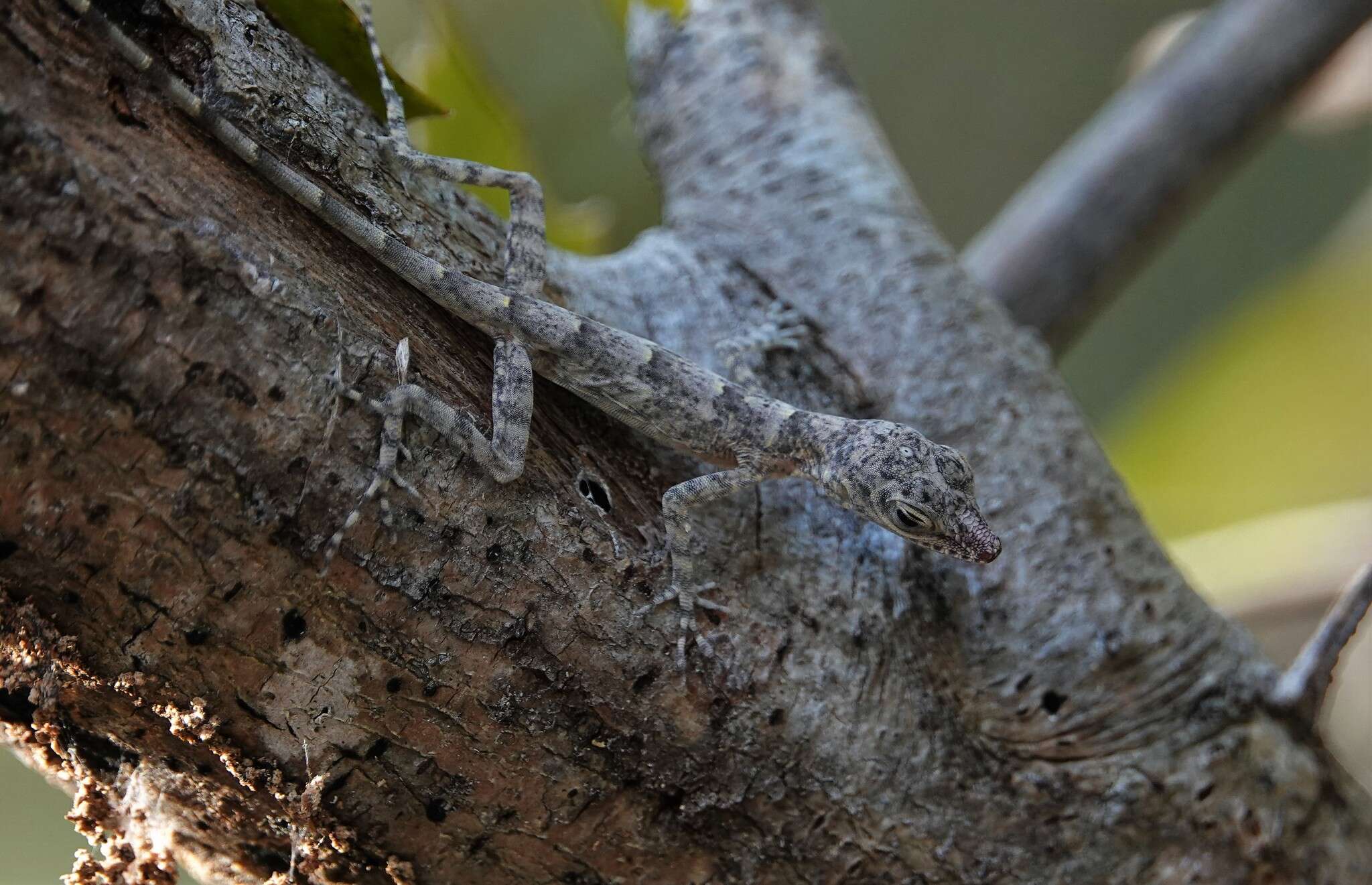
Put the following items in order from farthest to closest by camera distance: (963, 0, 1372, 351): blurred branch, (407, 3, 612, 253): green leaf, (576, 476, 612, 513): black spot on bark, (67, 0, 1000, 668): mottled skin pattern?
1. (963, 0, 1372, 351): blurred branch
2. (407, 3, 612, 253): green leaf
3. (576, 476, 612, 513): black spot on bark
4. (67, 0, 1000, 668): mottled skin pattern

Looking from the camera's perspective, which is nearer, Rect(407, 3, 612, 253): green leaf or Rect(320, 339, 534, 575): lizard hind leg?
Rect(320, 339, 534, 575): lizard hind leg

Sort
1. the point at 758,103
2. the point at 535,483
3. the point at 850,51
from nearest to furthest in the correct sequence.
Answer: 1. the point at 535,483
2. the point at 758,103
3. the point at 850,51

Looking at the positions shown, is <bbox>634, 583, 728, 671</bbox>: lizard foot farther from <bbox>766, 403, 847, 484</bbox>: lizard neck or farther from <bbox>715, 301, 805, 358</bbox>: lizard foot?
<bbox>715, 301, 805, 358</bbox>: lizard foot

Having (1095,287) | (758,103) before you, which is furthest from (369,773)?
(1095,287)

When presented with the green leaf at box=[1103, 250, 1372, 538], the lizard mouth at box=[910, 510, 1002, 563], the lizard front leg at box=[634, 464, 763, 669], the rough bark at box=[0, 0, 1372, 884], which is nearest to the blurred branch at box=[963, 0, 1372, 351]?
the rough bark at box=[0, 0, 1372, 884]

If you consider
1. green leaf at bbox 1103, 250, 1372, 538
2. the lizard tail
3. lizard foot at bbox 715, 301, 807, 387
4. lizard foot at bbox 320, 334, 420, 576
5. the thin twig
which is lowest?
the thin twig

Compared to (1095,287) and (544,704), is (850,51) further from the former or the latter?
(544,704)

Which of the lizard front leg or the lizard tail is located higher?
the lizard tail
